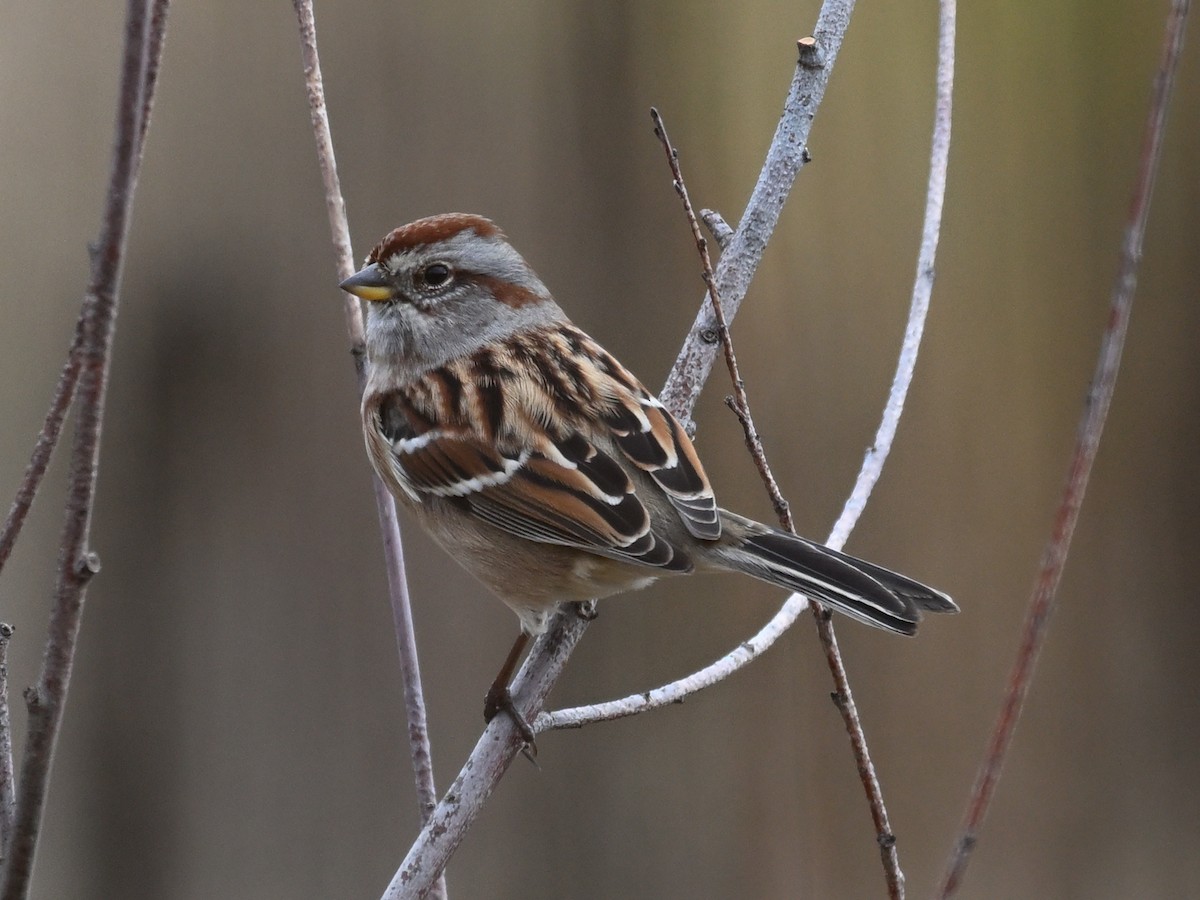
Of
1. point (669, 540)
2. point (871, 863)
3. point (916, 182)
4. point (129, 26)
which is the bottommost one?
point (871, 863)

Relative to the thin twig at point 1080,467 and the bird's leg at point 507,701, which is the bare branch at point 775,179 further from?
the thin twig at point 1080,467

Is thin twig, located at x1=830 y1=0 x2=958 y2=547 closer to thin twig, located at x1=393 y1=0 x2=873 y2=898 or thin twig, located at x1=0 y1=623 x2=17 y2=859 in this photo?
thin twig, located at x1=393 y1=0 x2=873 y2=898

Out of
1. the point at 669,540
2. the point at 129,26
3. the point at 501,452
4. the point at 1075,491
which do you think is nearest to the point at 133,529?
the point at 501,452

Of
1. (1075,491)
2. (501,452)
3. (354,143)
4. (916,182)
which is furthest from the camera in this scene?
(916,182)

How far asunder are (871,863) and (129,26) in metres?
2.69

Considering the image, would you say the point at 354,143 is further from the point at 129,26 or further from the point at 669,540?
the point at 129,26

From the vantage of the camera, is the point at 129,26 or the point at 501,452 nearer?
the point at 129,26

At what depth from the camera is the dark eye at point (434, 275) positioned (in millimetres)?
2580

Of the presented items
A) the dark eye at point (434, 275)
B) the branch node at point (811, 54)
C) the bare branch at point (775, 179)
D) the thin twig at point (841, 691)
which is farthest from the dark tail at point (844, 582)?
the dark eye at point (434, 275)

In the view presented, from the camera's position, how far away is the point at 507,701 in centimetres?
201

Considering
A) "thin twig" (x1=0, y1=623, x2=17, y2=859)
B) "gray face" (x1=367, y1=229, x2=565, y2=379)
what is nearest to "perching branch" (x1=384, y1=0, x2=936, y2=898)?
"gray face" (x1=367, y1=229, x2=565, y2=379)

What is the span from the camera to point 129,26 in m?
0.88

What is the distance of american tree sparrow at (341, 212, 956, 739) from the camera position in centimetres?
215

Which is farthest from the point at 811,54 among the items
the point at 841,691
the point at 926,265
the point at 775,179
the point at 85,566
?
the point at 85,566
